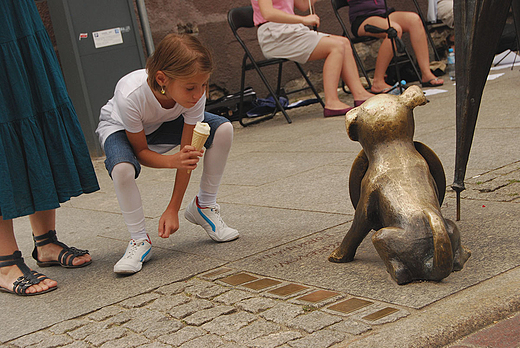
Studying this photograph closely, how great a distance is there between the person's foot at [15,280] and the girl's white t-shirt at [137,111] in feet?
2.15

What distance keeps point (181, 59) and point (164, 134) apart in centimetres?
57

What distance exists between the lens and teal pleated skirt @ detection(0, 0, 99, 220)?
260cm

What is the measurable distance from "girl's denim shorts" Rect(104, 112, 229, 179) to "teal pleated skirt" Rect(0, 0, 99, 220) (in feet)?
0.64

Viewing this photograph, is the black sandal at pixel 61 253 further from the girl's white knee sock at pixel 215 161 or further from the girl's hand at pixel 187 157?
the girl's hand at pixel 187 157

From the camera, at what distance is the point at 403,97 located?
2.24 m

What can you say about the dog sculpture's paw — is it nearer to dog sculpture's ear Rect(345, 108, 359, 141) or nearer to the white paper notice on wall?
dog sculpture's ear Rect(345, 108, 359, 141)

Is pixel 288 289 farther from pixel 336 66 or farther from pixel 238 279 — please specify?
pixel 336 66

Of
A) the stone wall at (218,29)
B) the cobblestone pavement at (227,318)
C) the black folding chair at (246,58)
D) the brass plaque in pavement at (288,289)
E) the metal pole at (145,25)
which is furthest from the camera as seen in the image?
the stone wall at (218,29)

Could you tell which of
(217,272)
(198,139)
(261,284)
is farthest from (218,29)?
(261,284)

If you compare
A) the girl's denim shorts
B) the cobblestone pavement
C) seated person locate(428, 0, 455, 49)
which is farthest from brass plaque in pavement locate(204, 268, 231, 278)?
seated person locate(428, 0, 455, 49)

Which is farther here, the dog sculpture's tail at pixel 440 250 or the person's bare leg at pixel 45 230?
the person's bare leg at pixel 45 230

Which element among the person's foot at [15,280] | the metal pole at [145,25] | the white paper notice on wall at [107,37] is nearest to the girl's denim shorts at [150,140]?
the person's foot at [15,280]

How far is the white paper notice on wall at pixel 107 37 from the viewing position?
595cm

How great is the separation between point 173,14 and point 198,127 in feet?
16.3
